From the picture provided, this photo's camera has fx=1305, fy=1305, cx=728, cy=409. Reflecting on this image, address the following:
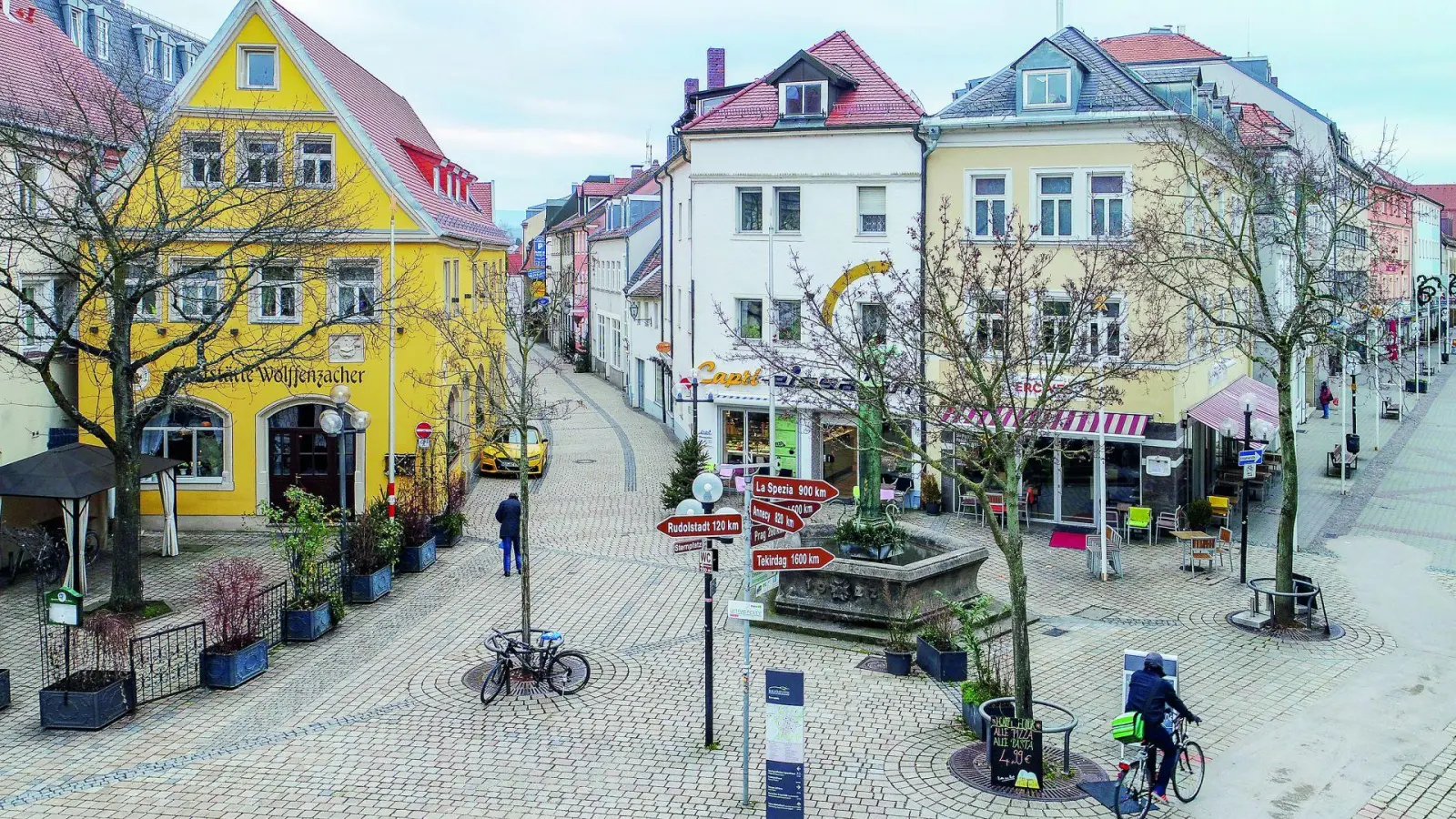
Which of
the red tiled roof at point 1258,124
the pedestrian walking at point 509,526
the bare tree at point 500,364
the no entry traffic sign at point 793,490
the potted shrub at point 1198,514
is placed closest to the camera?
the no entry traffic sign at point 793,490

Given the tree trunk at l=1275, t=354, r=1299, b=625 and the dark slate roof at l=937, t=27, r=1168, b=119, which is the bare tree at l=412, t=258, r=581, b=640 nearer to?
the dark slate roof at l=937, t=27, r=1168, b=119

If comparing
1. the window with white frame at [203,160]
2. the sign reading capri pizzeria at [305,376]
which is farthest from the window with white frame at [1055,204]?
the window with white frame at [203,160]

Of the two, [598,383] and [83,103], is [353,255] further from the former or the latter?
[598,383]

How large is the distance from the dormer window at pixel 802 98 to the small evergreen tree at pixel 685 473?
850 cm

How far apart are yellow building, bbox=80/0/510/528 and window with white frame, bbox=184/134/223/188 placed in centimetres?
8

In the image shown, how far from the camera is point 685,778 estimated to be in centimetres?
1380

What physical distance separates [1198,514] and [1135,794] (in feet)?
52.4

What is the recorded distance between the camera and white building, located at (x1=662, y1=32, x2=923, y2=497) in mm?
31391

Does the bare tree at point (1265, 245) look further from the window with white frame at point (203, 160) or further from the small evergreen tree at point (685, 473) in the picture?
the window with white frame at point (203, 160)

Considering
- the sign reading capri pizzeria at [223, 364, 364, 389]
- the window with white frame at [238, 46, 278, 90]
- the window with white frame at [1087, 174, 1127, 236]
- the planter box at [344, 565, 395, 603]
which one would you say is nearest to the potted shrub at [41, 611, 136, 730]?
the planter box at [344, 565, 395, 603]

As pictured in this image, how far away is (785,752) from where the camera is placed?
12.1 m

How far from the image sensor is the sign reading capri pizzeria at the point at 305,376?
2833 centimetres

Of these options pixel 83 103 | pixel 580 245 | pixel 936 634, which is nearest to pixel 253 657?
pixel 936 634

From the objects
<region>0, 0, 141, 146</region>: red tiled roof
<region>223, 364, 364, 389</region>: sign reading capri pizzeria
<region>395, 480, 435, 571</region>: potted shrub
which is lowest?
<region>395, 480, 435, 571</region>: potted shrub
